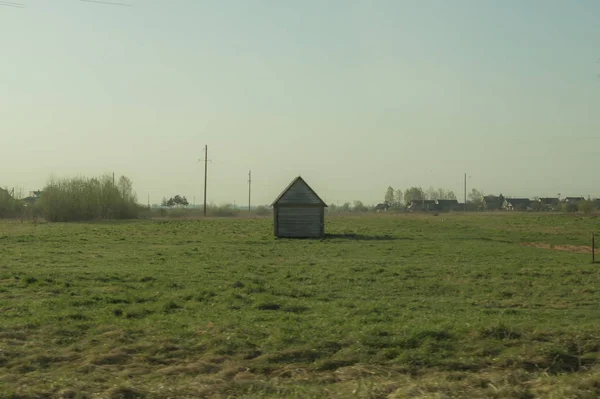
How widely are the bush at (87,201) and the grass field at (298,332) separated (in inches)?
2689

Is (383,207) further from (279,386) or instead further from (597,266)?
(279,386)

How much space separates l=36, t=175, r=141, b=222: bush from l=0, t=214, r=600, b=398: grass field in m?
68.3

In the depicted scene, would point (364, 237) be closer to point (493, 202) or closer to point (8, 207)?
point (8, 207)

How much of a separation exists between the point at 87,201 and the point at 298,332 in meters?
83.3

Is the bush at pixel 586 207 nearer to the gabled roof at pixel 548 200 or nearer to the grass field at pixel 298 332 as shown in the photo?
the gabled roof at pixel 548 200

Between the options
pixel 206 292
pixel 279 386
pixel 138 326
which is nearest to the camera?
pixel 279 386

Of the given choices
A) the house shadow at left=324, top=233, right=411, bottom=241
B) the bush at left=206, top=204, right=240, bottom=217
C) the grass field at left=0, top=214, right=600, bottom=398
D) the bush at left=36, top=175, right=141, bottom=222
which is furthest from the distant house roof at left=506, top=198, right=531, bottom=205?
the grass field at left=0, top=214, right=600, bottom=398

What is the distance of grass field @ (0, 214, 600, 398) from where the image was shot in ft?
26.5

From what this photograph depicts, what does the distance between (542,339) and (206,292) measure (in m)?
8.04

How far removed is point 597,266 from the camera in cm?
2311

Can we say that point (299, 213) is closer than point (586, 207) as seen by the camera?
Yes

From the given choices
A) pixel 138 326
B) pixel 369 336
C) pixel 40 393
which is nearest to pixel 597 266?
pixel 369 336

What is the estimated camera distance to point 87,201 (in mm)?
A: 88562

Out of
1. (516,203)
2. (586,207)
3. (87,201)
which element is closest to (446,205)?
(516,203)
